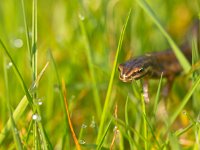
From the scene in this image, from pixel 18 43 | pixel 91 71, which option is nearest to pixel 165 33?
pixel 91 71

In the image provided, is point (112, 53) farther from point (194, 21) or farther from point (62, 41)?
point (194, 21)

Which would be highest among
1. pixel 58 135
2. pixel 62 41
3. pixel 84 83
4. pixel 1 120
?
pixel 62 41

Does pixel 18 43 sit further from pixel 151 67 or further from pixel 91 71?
pixel 151 67

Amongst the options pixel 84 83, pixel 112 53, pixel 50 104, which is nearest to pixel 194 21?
pixel 112 53

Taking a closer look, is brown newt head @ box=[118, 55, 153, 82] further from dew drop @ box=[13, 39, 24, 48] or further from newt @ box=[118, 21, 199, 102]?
dew drop @ box=[13, 39, 24, 48]

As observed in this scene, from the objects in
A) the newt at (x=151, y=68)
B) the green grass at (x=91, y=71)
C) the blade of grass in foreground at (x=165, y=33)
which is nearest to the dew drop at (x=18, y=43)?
the green grass at (x=91, y=71)

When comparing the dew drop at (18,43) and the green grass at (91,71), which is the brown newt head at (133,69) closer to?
the green grass at (91,71)
